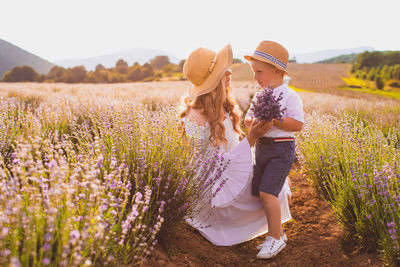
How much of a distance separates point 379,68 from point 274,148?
6907 cm

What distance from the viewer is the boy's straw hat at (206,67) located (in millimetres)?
2926

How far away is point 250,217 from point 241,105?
5662 millimetres

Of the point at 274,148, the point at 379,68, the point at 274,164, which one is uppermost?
the point at 379,68

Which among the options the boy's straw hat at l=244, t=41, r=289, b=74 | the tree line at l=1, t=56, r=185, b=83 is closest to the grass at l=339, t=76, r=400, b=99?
the tree line at l=1, t=56, r=185, b=83

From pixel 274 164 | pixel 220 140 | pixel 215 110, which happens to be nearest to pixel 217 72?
pixel 215 110

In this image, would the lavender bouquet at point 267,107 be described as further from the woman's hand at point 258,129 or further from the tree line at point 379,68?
the tree line at point 379,68

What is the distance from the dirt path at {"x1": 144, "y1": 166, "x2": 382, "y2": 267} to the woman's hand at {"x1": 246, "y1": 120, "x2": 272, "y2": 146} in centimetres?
106

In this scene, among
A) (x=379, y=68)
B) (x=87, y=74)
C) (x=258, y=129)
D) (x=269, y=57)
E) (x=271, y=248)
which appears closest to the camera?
(x=271, y=248)

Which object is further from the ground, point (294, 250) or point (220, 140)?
point (220, 140)

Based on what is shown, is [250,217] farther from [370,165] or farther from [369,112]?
[369,112]

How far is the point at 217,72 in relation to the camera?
2959 mm

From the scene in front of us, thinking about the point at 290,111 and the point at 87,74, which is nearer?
the point at 290,111

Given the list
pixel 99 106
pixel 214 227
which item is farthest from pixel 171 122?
pixel 99 106

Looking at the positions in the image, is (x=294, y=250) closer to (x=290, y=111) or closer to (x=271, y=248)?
(x=271, y=248)
